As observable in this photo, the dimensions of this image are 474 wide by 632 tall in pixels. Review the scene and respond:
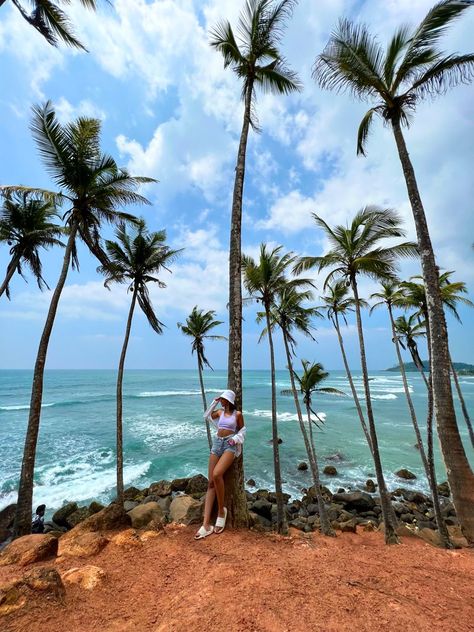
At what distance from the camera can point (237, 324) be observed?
18.6 feet

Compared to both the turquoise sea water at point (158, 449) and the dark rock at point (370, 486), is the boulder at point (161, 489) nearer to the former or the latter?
the turquoise sea water at point (158, 449)

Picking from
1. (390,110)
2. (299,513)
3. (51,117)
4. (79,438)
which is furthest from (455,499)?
(79,438)

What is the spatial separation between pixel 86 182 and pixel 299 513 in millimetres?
16297

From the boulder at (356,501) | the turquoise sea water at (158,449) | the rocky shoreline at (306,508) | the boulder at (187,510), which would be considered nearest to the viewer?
the boulder at (187,510)

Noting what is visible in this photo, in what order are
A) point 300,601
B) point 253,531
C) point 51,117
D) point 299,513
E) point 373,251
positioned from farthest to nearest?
point 299,513 → point 373,251 → point 51,117 → point 253,531 → point 300,601

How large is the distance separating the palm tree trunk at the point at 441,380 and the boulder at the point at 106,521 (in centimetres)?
571

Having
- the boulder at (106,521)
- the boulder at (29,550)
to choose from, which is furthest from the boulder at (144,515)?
the boulder at (29,550)

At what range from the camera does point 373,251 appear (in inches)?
391

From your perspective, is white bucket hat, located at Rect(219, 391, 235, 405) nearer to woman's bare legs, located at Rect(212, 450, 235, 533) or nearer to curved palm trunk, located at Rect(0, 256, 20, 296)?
woman's bare legs, located at Rect(212, 450, 235, 533)

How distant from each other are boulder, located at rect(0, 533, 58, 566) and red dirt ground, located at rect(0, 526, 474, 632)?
0.20 metres

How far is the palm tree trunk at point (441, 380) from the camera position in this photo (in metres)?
4.81

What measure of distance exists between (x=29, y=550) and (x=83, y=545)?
629mm

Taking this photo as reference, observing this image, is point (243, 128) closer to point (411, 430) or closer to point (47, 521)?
point (47, 521)

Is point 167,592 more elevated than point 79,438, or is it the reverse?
point 167,592
